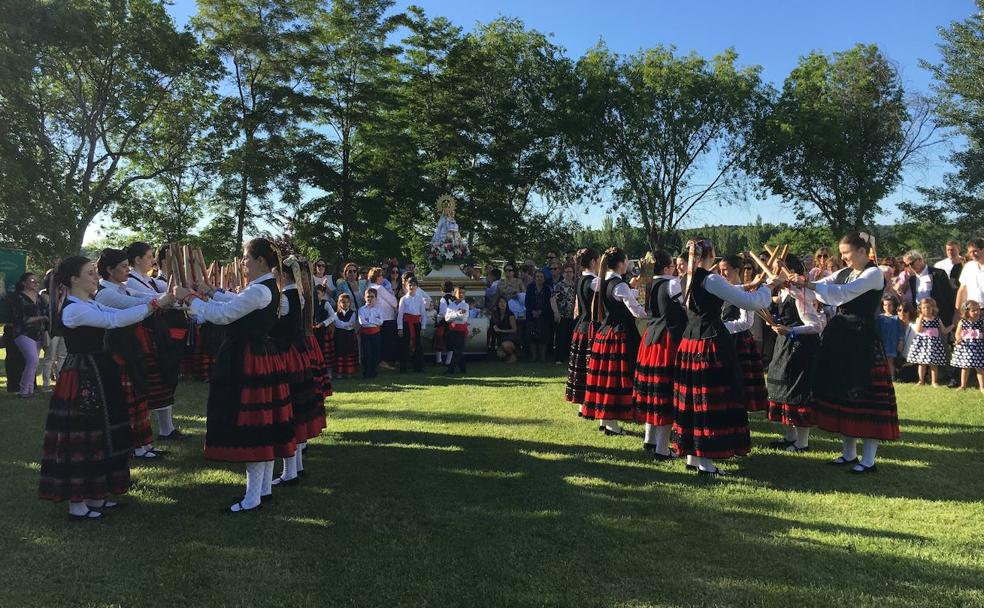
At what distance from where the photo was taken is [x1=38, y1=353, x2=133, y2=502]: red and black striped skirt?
484 centimetres

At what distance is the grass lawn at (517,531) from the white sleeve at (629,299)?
4.72ft

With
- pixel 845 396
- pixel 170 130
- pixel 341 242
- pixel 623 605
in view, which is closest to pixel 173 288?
pixel 623 605

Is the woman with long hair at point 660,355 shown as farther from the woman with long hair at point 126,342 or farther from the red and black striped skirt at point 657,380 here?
the woman with long hair at point 126,342

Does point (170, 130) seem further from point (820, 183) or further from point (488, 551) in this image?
point (820, 183)

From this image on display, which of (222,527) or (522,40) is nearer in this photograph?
(222,527)

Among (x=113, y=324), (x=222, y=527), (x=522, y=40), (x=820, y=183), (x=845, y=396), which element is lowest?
(x=222, y=527)

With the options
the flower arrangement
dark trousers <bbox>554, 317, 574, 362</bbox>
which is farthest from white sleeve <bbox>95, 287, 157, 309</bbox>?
the flower arrangement

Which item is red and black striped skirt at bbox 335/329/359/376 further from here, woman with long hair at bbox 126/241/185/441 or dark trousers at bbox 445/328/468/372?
woman with long hair at bbox 126/241/185/441

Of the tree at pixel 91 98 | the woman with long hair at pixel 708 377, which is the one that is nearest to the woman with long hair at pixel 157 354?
the woman with long hair at pixel 708 377

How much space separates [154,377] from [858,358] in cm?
714

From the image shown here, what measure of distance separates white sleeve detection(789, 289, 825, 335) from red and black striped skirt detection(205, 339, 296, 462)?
5146mm

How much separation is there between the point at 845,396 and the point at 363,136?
24644 mm

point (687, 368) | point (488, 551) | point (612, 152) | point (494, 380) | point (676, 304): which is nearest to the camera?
point (488, 551)

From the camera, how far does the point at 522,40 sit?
3155 centimetres
